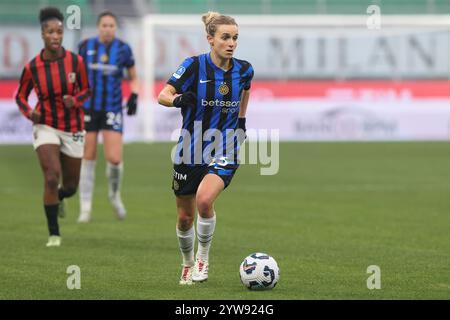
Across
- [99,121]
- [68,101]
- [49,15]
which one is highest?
[49,15]

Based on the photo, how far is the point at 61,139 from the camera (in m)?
10.9

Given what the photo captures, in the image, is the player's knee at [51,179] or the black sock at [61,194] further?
the black sock at [61,194]

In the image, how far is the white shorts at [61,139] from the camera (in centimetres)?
1071

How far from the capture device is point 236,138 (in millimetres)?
8328

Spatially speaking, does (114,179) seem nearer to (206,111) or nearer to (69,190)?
(69,190)

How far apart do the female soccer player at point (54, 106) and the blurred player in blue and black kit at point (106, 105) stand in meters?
1.98

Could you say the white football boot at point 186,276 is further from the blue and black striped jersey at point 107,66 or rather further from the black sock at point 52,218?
the blue and black striped jersey at point 107,66

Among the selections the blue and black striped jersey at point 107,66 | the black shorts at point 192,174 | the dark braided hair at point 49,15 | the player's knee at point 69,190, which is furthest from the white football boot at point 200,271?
the blue and black striped jersey at point 107,66

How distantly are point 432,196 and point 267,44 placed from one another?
16.6 m

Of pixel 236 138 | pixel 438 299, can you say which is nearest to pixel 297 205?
pixel 236 138

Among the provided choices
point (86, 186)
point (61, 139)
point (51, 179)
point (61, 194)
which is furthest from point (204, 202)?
point (86, 186)

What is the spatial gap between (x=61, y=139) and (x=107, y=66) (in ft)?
8.78

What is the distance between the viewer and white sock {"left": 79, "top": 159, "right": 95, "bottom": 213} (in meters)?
13.0

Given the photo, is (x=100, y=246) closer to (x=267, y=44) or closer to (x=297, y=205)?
(x=297, y=205)
